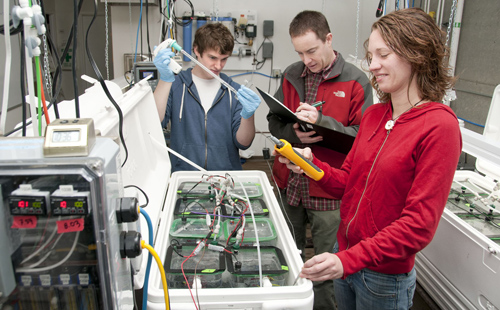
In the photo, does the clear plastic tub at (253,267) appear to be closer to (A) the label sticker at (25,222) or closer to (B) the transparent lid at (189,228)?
(B) the transparent lid at (189,228)

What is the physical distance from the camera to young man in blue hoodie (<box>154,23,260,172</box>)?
73.2 inches

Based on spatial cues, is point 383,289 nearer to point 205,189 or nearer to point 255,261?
point 255,261

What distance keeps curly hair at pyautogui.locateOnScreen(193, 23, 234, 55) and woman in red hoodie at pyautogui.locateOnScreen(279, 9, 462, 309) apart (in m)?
0.85

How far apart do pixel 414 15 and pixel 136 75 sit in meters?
1.31

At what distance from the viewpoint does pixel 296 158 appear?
4.08 ft

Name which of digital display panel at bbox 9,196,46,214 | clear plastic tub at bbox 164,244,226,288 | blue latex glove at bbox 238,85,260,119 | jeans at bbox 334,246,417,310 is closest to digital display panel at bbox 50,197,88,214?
digital display panel at bbox 9,196,46,214

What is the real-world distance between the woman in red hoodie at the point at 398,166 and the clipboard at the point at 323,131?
0.31 m

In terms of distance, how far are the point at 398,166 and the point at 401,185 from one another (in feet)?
0.19

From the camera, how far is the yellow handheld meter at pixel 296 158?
1220 millimetres

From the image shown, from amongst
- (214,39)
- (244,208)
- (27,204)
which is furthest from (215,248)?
(214,39)

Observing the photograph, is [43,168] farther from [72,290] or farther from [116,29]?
[116,29]

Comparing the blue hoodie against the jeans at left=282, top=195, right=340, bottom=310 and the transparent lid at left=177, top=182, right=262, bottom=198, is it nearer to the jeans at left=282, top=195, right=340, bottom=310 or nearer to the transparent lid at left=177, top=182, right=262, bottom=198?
the transparent lid at left=177, top=182, right=262, bottom=198

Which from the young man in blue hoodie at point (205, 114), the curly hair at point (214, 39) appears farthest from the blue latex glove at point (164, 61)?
the curly hair at point (214, 39)

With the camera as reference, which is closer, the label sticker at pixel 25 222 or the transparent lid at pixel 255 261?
the label sticker at pixel 25 222
